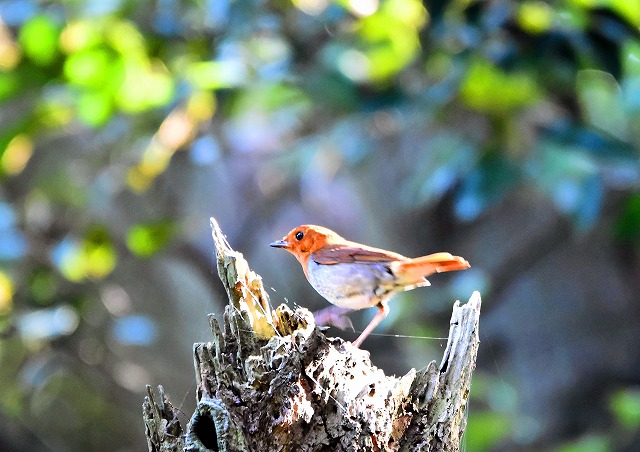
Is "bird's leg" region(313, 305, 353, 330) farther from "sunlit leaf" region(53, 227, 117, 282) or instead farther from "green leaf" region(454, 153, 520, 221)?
"sunlit leaf" region(53, 227, 117, 282)

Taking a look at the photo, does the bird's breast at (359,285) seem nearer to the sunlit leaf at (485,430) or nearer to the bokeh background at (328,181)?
the bokeh background at (328,181)

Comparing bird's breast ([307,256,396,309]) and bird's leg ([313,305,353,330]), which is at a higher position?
bird's breast ([307,256,396,309])

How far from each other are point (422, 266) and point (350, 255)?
25 cm

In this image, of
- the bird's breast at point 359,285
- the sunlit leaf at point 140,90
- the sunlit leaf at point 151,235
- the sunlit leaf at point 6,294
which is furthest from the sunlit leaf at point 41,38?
the bird's breast at point 359,285

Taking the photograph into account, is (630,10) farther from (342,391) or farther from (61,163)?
(61,163)

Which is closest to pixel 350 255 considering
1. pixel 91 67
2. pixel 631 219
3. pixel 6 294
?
pixel 631 219

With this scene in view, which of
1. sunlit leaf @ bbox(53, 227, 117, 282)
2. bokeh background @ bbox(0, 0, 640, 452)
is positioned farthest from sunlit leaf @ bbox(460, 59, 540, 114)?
sunlit leaf @ bbox(53, 227, 117, 282)

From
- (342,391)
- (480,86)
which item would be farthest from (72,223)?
(342,391)

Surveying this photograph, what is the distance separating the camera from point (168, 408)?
1540 millimetres

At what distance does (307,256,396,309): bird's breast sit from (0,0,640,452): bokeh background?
0.92 m

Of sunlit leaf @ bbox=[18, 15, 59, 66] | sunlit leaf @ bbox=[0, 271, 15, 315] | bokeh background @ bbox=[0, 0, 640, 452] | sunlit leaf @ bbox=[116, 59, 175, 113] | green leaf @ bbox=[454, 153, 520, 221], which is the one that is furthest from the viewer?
sunlit leaf @ bbox=[0, 271, 15, 315]

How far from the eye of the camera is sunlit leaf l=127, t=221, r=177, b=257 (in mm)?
3426

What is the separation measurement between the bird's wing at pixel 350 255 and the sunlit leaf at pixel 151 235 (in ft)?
5.05

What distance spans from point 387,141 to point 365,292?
3169 mm
